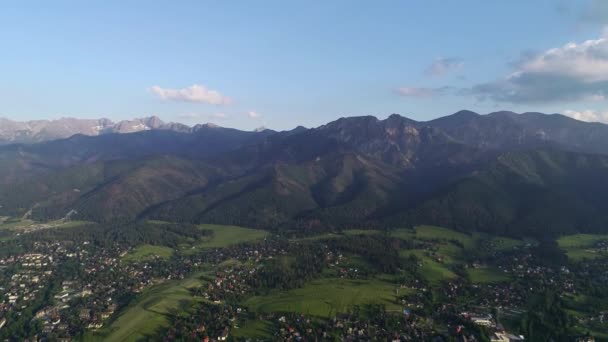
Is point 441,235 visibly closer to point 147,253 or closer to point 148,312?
point 147,253

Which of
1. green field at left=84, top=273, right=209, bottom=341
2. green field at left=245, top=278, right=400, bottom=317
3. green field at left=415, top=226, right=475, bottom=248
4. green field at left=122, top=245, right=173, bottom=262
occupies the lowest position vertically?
green field at left=122, top=245, right=173, bottom=262

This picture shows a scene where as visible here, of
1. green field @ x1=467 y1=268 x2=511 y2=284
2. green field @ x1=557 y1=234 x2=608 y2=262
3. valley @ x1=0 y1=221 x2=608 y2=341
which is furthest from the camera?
green field @ x1=557 y1=234 x2=608 y2=262

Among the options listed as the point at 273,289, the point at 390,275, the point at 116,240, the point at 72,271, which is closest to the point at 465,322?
the point at 390,275

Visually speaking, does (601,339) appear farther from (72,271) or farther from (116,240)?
(116,240)

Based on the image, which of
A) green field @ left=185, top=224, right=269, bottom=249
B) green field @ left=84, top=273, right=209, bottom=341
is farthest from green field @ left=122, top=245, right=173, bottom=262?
green field @ left=84, top=273, right=209, bottom=341

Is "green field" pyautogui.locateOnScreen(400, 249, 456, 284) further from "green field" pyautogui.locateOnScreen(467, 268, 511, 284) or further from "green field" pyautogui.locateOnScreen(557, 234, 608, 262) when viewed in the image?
"green field" pyautogui.locateOnScreen(557, 234, 608, 262)

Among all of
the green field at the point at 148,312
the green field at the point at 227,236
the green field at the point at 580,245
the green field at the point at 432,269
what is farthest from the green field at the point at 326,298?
the green field at the point at 580,245

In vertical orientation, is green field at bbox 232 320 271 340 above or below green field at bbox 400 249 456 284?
below
